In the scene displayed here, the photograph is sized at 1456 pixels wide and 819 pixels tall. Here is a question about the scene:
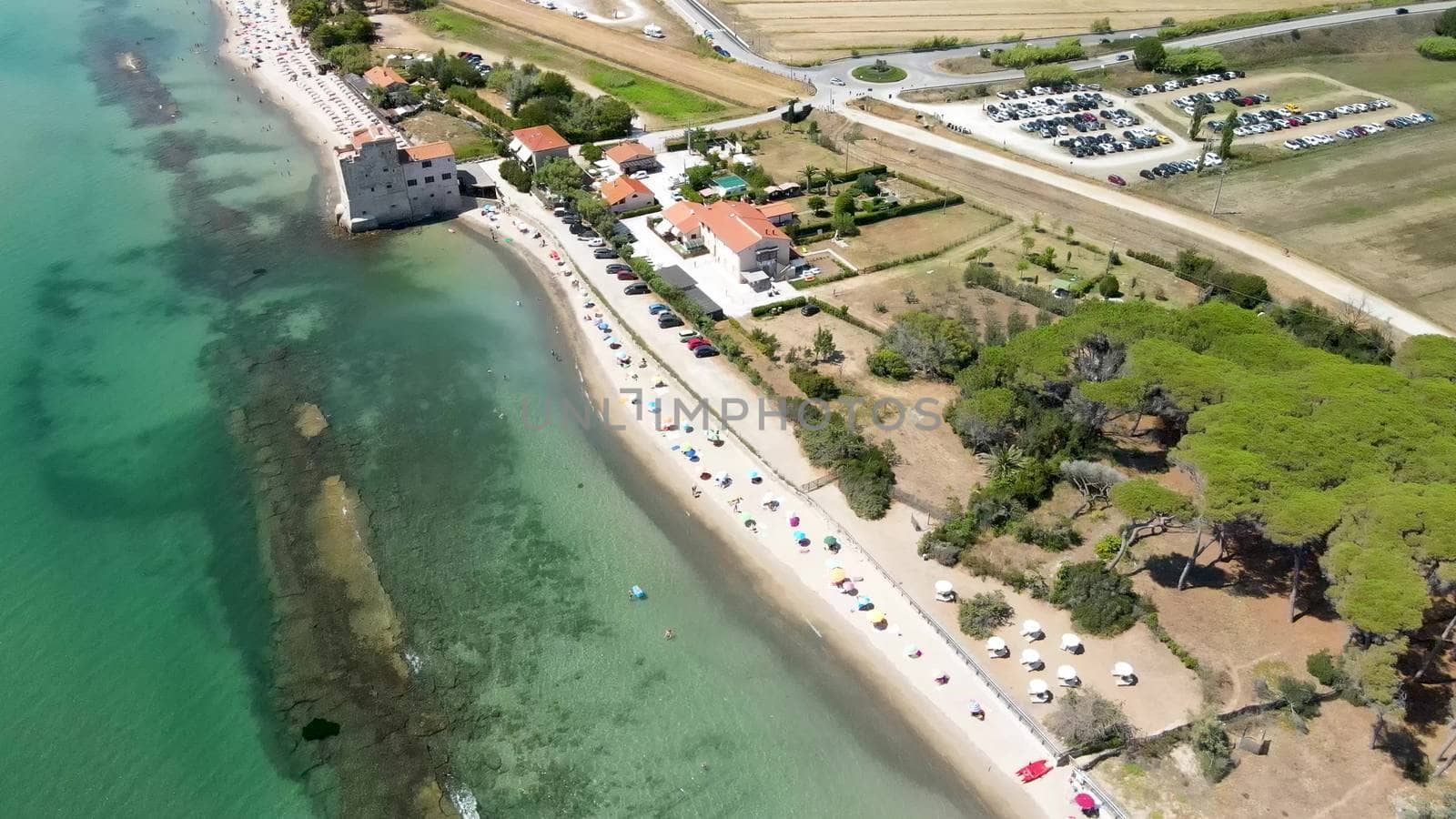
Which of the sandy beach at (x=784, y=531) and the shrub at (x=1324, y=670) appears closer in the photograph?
the sandy beach at (x=784, y=531)

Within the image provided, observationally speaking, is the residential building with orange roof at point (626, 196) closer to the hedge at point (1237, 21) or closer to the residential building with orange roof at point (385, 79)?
the residential building with orange roof at point (385, 79)

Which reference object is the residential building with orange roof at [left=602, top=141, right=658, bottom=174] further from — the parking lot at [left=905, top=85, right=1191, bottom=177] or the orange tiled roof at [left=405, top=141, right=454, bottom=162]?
the parking lot at [left=905, top=85, right=1191, bottom=177]

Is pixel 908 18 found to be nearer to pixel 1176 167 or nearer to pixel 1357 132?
pixel 1176 167

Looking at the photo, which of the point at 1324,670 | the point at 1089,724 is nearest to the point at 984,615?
the point at 1089,724

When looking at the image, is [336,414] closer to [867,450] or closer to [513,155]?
[867,450]

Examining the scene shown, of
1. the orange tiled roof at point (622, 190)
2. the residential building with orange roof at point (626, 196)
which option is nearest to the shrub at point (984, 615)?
the residential building with orange roof at point (626, 196)
